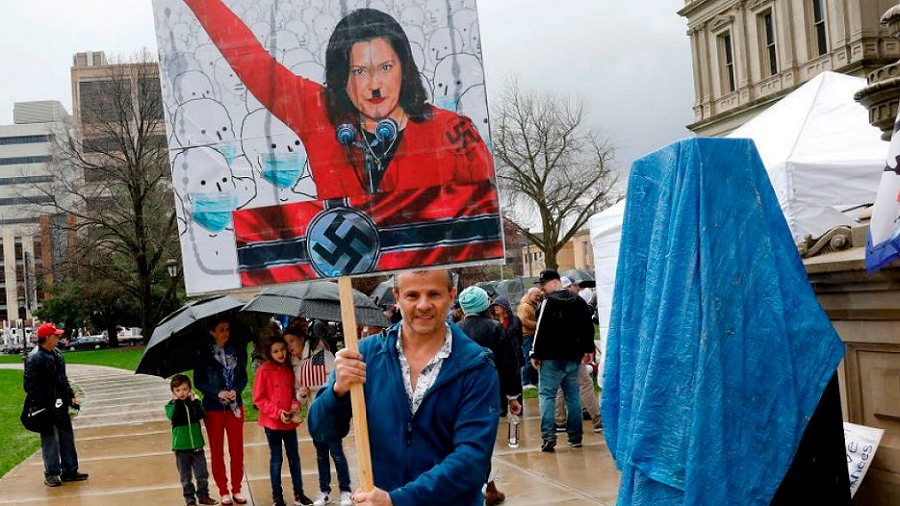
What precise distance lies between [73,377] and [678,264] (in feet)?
105

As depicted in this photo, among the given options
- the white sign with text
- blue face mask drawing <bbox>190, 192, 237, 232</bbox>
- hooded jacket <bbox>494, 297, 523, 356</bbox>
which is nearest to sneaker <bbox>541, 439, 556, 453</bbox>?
hooded jacket <bbox>494, 297, 523, 356</bbox>

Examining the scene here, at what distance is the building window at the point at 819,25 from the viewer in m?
41.1

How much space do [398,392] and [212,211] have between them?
1043 millimetres

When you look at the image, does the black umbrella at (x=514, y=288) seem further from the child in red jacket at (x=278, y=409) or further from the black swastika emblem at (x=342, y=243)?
the black swastika emblem at (x=342, y=243)

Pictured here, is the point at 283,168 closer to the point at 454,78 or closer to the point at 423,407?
the point at 454,78

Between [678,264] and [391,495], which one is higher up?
[678,264]

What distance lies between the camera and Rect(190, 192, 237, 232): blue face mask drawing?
3783 millimetres

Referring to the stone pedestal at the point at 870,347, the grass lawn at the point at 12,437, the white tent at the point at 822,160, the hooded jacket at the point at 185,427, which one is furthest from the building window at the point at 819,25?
the stone pedestal at the point at 870,347

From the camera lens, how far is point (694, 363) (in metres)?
3.25

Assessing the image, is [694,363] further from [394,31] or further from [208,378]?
[208,378]

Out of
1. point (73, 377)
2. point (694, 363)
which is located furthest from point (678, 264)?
point (73, 377)

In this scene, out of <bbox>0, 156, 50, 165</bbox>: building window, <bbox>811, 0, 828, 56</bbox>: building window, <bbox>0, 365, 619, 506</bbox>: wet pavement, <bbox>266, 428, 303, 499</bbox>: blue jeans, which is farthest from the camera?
<bbox>0, 156, 50, 165</bbox>: building window

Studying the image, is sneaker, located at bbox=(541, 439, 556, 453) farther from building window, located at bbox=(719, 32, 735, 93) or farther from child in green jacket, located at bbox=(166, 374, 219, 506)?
building window, located at bbox=(719, 32, 735, 93)

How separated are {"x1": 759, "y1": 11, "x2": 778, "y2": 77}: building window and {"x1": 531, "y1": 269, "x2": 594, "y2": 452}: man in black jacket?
37351 millimetres
